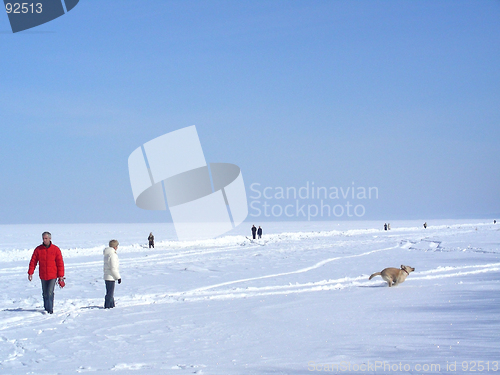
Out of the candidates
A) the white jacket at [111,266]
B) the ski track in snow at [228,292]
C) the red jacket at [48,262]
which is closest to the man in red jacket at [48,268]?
the red jacket at [48,262]

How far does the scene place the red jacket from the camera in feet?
28.1

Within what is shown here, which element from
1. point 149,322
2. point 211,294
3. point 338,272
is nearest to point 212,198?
point 338,272

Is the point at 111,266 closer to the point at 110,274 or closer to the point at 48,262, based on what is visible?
the point at 110,274

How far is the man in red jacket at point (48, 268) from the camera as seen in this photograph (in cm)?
848

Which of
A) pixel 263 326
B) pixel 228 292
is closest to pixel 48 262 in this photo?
pixel 228 292

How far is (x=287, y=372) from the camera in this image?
4.52 m

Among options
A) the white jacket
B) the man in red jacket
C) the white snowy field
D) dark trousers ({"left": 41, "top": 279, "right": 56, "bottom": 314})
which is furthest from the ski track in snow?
the white jacket

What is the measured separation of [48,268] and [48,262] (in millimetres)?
112

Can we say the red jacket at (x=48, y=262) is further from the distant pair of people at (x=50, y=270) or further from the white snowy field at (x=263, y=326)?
the white snowy field at (x=263, y=326)

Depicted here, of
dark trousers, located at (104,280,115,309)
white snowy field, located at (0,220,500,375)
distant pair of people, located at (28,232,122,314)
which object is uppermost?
distant pair of people, located at (28,232,122,314)

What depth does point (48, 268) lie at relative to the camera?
28.2 ft

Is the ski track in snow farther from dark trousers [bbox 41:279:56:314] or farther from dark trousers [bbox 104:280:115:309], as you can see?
dark trousers [bbox 104:280:115:309]

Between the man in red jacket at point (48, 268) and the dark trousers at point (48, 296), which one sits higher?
the man in red jacket at point (48, 268)

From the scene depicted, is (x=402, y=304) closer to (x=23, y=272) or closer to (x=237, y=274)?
(x=237, y=274)
